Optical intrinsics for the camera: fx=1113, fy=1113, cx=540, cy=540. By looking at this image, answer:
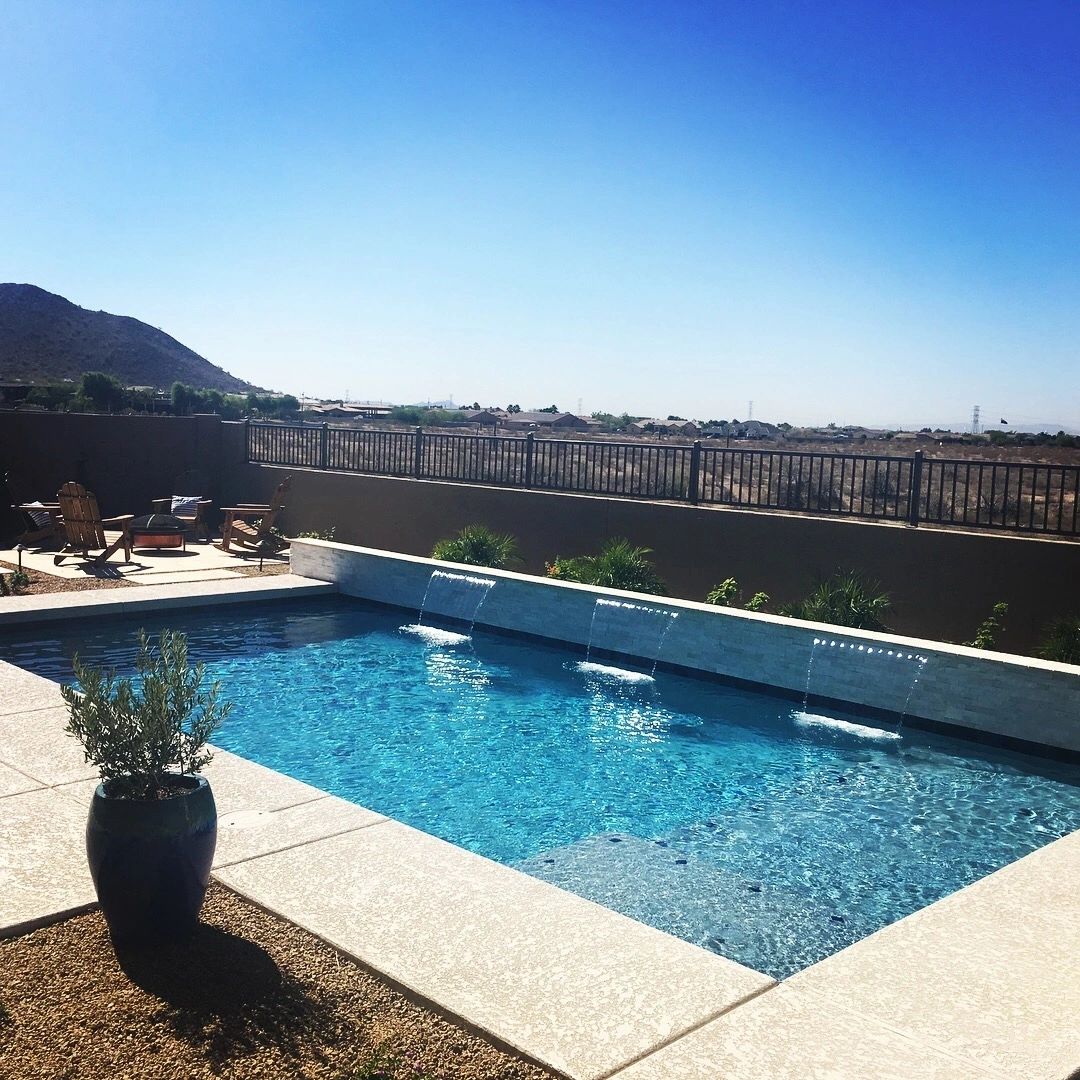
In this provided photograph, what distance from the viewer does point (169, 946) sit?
13.5ft

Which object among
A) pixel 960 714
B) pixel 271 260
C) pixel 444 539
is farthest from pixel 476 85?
pixel 271 260

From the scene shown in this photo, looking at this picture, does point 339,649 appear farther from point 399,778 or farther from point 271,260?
point 271,260

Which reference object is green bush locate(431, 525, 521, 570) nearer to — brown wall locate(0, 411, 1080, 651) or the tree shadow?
brown wall locate(0, 411, 1080, 651)

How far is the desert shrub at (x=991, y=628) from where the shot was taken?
10.4 meters

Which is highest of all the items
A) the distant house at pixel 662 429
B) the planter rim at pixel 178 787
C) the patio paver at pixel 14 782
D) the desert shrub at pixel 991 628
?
the distant house at pixel 662 429

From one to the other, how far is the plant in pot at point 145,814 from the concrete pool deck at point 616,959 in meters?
0.52

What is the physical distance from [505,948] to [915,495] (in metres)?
9.09

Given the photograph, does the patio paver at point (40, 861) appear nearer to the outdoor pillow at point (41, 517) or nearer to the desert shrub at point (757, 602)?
the desert shrub at point (757, 602)

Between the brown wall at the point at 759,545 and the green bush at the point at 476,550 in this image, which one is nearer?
the brown wall at the point at 759,545

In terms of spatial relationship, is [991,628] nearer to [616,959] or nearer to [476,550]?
[476,550]

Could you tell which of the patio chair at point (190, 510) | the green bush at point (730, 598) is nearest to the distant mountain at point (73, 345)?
the patio chair at point (190, 510)

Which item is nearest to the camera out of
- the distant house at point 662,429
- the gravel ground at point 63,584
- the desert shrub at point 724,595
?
the desert shrub at point 724,595

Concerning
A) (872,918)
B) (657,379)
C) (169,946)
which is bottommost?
(872,918)

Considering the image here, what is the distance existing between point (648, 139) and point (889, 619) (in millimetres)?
13821
